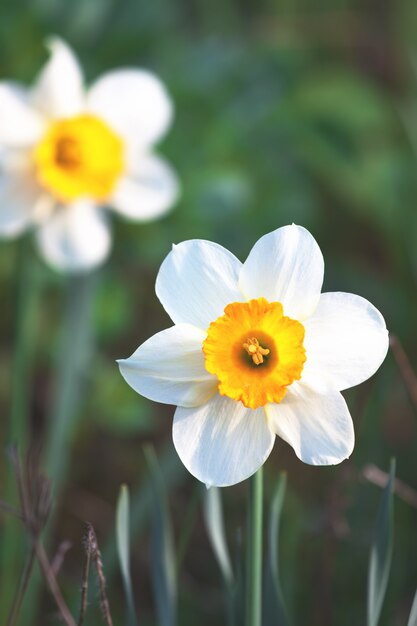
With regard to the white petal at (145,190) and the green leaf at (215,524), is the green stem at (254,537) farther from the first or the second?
the white petal at (145,190)

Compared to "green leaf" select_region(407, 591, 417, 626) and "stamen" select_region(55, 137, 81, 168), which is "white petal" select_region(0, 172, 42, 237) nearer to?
"stamen" select_region(55, 137, 81, 168)

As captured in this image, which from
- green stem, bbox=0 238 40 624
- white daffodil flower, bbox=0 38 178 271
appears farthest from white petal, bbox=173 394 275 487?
white daffodil flower, bbox=0 38 178 271

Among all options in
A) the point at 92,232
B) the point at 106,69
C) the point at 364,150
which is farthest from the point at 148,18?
the point at 92,232

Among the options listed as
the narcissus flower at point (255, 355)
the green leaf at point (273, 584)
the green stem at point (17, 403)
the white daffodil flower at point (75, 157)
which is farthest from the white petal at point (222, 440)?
the white daffodil flower at point (75, 157)

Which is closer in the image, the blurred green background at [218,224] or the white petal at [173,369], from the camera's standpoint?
the white petal at [173,369]

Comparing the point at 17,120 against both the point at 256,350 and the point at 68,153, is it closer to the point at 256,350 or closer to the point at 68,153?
the point at 68,153

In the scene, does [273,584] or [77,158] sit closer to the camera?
[273,584]

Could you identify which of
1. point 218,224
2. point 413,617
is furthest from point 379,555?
point 218,224
